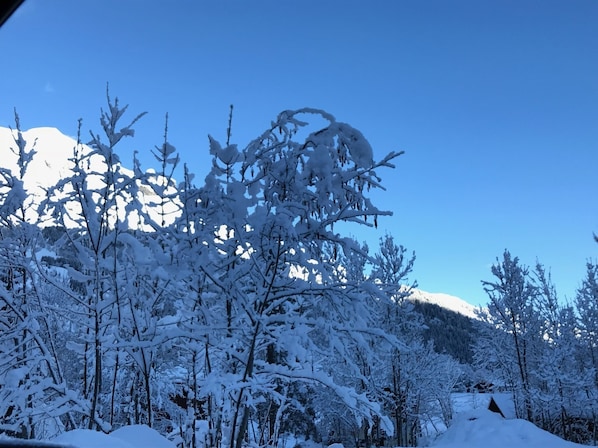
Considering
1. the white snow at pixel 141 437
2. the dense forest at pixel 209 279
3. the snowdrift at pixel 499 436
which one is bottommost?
the snowdrift at pixel 499 436

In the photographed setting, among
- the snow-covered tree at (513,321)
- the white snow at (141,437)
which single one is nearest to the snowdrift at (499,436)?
the snow-covered tree at (513,321)

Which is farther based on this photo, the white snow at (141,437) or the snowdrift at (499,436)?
the snowdrift at (499,436)

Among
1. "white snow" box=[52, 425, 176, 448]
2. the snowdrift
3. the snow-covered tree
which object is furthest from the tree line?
the snow-covered tree

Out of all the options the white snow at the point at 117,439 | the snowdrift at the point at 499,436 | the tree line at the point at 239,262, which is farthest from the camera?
the snowdrift at the point at 499,436

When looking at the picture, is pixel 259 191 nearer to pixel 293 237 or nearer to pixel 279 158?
pixel 279 158

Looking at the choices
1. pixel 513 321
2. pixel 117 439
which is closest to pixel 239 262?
pixel 117 439

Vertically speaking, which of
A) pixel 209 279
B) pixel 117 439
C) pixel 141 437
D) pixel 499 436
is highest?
pixel 209 279

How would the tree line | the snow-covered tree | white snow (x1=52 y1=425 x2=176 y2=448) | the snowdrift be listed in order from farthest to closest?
the snow-covered tree
the snowdrift
the tree line
white snow (x1=52 y1=425 x2=176 y2=448)

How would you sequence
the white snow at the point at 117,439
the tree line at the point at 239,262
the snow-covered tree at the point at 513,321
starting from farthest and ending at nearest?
the snow-covered tree at the point at 513,321, the tree line at the point at 239,262, the white snow at the point at 117,439

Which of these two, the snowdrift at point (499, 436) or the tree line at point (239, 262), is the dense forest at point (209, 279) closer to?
the tree line at point (239, 262)

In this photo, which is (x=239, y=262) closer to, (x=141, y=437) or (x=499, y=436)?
(x=141, y=437)

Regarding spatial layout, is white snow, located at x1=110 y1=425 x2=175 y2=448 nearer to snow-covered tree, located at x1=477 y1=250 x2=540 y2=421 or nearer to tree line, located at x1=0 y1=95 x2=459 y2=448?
tree line, located at x1=0 y1=95 x2=459 y2=448

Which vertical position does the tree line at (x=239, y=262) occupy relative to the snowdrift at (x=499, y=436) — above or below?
above

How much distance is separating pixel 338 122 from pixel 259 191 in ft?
2.98
